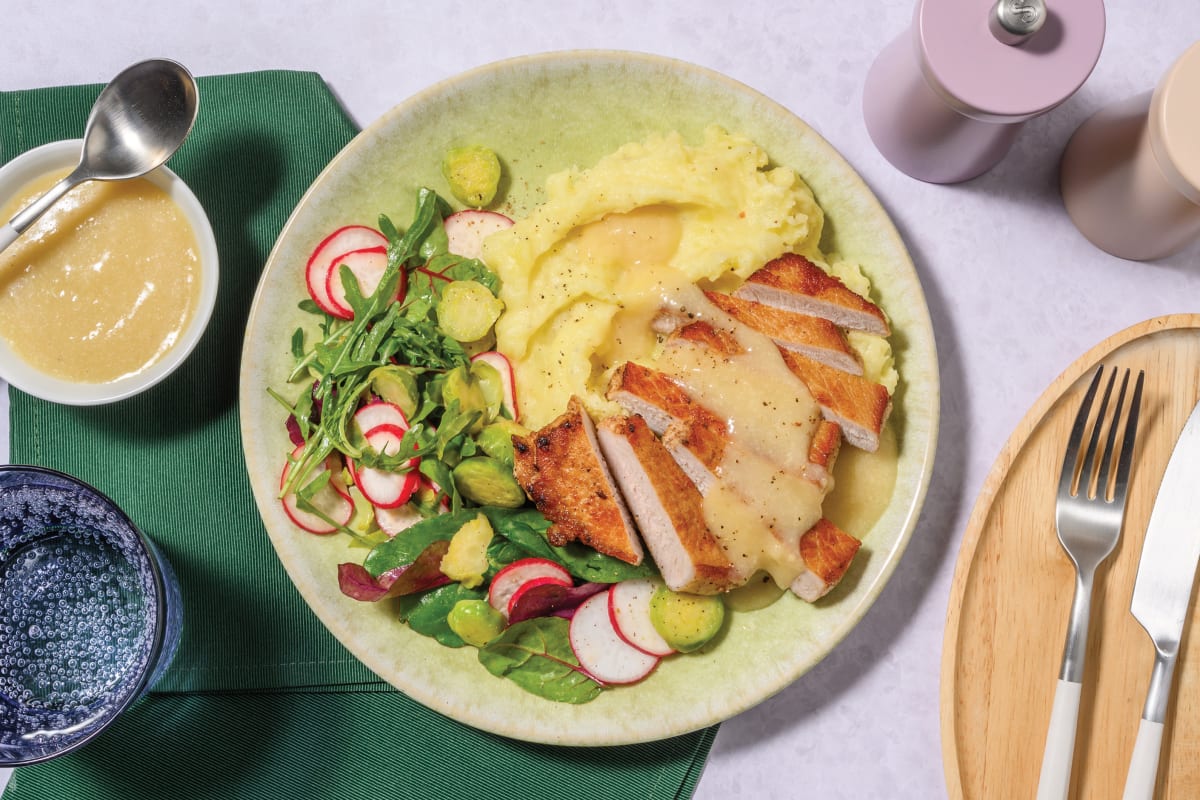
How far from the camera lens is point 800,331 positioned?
11.1 feet

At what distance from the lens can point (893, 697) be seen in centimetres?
385

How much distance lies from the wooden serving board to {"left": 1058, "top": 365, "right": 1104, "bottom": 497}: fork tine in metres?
0.07

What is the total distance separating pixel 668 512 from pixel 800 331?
81 centimetres

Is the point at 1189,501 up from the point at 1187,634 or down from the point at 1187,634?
up

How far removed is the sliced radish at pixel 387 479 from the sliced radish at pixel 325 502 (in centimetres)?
9

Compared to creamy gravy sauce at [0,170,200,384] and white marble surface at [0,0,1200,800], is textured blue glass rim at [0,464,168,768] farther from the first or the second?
white marble surface at [0,0,1200,800]

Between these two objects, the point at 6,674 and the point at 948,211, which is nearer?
the point at 6,674

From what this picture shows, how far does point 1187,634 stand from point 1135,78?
229cm

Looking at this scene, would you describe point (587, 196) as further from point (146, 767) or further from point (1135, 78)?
point (146, 767)

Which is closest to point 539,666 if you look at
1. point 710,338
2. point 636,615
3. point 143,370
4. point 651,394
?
point 636,615

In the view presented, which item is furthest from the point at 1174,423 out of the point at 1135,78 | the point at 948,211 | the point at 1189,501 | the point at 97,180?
the point at 97,180

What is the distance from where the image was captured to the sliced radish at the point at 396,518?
11.8 feet

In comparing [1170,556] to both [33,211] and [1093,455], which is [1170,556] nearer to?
[1093,455]

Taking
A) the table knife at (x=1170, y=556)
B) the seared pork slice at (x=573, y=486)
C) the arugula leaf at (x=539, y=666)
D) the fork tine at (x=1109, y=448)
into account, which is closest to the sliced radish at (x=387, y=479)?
the seared pork slice at (x=573, y=486)
